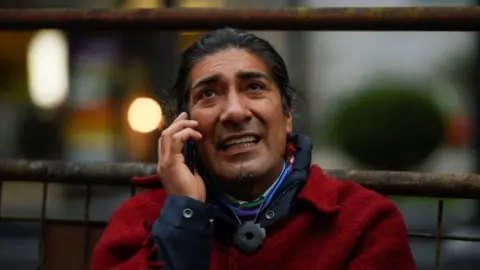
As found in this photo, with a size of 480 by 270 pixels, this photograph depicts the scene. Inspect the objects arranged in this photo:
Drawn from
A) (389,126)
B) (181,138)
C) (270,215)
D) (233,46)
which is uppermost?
(233,46)

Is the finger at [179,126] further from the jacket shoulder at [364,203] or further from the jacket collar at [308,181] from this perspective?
the jacket shoulder at [364,203]

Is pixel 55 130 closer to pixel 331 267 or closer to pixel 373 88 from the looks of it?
pixel 373 88

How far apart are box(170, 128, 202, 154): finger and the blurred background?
9.77 feet

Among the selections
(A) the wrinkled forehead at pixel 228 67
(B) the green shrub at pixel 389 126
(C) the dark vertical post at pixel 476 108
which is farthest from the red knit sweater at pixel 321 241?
(C) the dark vertical post at pixel 476 108

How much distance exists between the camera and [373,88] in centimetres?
611

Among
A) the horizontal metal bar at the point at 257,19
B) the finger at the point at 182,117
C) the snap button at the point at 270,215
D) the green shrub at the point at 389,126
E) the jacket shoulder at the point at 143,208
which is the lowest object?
the green shrub at the point at 389,126

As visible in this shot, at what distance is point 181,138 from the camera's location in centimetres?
236

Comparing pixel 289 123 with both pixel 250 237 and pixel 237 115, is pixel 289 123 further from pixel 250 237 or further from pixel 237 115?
pixel 250 237

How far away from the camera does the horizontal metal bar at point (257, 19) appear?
2.58 m

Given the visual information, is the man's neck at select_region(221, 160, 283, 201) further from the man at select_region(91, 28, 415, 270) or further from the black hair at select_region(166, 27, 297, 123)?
the black hair at select_region(166, 27, 297, 123)

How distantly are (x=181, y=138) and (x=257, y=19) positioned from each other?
551mm

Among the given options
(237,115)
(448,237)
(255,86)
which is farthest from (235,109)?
(448,237)

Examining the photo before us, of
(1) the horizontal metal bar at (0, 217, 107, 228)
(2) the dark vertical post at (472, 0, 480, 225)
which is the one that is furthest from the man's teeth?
(2) the dark vertical post at (472, 0, 480, 225)

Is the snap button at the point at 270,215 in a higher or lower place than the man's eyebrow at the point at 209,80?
lower
